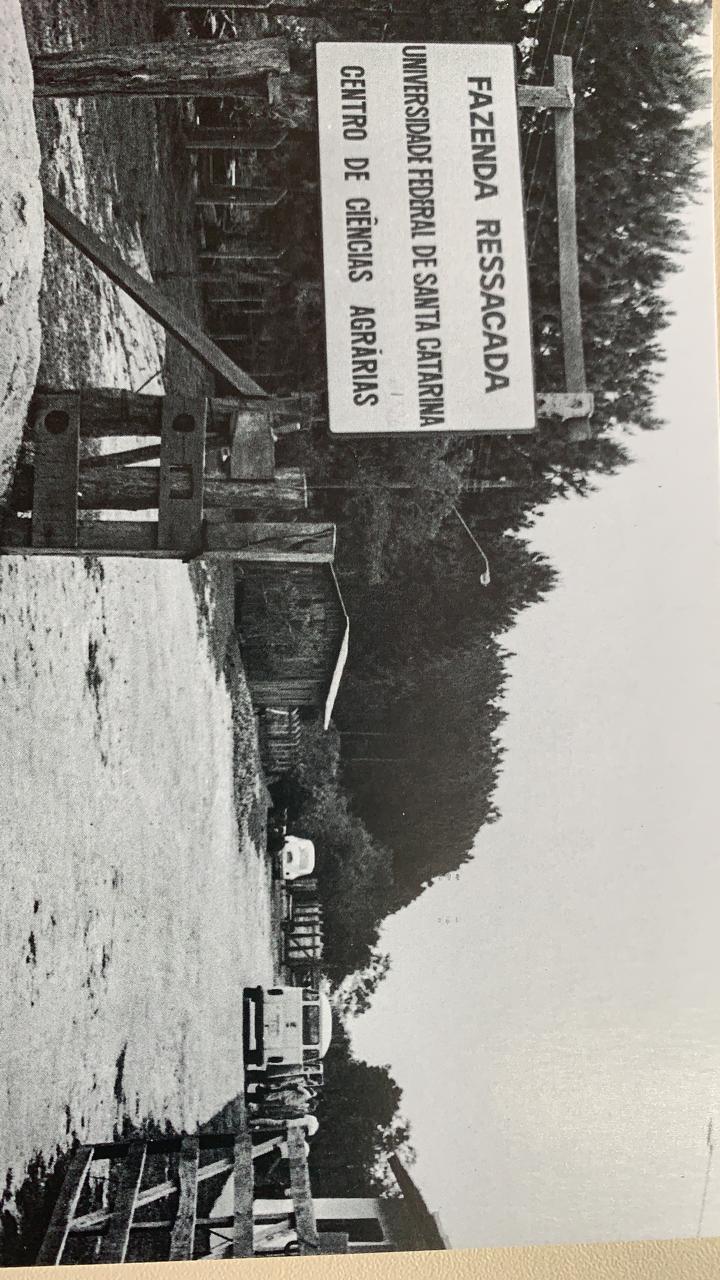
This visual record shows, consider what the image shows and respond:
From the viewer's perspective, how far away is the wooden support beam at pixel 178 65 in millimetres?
4086

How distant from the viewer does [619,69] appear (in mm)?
4168

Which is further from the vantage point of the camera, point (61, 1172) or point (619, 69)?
point (619, 69)

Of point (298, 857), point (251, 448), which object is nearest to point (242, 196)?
point (251, 448)

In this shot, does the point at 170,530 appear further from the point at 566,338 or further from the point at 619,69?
the point at 619,69

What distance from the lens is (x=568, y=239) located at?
163 inches

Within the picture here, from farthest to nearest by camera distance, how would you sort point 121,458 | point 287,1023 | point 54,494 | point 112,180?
point 112,180, point 287,1023, point 121,458, point 54,494

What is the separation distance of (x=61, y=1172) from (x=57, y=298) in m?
3.15

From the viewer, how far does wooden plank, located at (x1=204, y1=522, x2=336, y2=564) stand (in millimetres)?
3986

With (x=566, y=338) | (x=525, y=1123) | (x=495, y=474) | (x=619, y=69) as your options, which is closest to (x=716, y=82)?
(x=619, y=69)

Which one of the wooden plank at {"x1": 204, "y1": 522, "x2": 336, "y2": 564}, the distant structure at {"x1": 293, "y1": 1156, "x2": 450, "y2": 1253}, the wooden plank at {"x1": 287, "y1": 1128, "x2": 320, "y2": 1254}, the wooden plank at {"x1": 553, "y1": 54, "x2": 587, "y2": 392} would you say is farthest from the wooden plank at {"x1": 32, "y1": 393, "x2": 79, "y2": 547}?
the distant structure at {"x1": 293, "y1": 1156, "x2": 450, "y2": 1253}

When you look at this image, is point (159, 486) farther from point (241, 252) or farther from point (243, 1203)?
point (243, 1203)

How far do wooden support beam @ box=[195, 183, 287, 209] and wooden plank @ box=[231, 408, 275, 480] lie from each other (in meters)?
0.79

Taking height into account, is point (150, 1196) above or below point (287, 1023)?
below

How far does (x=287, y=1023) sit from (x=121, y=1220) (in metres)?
0.89
